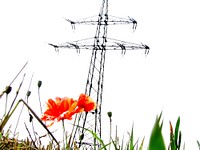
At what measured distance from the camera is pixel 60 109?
79.7 inches

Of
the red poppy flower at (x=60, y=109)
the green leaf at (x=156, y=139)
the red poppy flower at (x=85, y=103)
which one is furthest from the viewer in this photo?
the red poppy flower at (x=85, y=103)

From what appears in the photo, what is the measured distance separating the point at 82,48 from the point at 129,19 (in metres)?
2.85

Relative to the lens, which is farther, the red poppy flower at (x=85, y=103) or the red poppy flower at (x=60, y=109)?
the red poppy flower at (x=85, y=103)

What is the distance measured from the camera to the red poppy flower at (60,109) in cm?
196

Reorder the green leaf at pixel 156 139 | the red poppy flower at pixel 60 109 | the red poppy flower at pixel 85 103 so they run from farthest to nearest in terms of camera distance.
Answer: the red poppy flower at pixel 85 103 < the red poppy flower at pixel 60 109 < the green leaf at pixel 156 139

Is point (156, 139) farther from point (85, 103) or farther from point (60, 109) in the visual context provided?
point (85, 103)

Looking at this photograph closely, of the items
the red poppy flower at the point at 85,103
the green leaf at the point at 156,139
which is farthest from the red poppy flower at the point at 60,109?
the green leaf at the point at 156,139

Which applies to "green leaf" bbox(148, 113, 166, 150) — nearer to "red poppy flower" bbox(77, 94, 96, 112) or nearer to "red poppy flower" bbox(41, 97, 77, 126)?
"red poppy flower" bbox(41, 97, 77, 126)

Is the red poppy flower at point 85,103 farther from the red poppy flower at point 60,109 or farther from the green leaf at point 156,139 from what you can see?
the green leaf at point 156,139

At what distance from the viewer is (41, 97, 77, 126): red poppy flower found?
1956mm

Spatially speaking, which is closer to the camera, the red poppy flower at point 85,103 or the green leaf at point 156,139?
the green leaf at point 156,139

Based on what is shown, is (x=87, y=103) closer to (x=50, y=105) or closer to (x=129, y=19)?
(x=50, y=105)

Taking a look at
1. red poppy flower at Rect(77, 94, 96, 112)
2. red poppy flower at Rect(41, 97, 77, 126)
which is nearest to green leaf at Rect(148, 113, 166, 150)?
red poppy flower at Rect(41, 97, 77, 126)

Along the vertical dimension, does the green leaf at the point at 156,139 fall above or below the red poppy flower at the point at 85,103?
above
